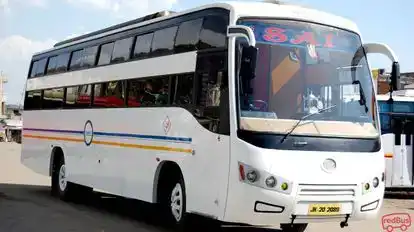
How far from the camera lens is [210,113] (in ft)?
28.6

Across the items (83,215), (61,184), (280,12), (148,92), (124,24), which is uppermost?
(124,24)

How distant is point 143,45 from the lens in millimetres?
11359

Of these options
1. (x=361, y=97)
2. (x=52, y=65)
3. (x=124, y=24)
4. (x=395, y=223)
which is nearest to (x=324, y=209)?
(x=361, y=97)

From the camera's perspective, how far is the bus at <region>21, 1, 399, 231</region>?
7.91m

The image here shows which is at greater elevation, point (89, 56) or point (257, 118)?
point (89, 56)

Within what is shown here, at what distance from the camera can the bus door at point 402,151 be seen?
60.2 ft

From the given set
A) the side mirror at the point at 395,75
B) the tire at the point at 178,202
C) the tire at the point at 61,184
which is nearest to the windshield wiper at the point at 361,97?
the side mirror at the point at 395,75

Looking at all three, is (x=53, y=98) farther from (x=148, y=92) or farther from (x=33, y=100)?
(x=148, y=92)

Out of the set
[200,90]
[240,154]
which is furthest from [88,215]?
[240,154]

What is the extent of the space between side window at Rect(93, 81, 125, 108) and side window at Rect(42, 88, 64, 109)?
2466mm

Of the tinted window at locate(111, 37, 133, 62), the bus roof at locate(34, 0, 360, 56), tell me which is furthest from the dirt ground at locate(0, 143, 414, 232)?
the bus roof at locate(34, 0, 360, 56)

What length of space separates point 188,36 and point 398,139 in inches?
420

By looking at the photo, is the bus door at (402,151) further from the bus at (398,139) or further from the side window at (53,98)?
the side window at (53,98)

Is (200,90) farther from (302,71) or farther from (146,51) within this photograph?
(146,51)
